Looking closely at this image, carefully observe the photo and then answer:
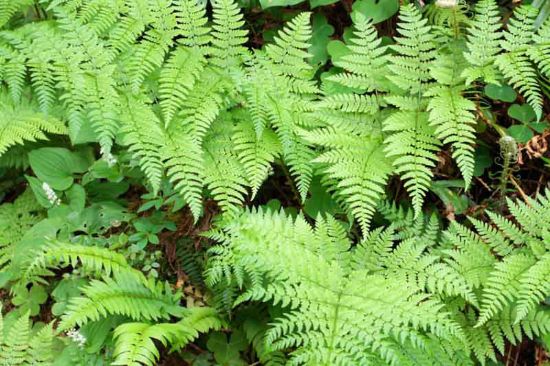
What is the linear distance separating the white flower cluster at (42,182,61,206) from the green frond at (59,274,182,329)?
648mm

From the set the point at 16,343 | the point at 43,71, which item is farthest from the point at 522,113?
the point at 16,343

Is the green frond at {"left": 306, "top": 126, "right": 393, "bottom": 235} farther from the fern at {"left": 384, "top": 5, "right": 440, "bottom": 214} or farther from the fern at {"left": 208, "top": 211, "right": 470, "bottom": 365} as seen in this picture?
the fern at {"left": 208, "top": 211, "right": 470, "bottom": 365}

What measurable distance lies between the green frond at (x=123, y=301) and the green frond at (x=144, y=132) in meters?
0.44

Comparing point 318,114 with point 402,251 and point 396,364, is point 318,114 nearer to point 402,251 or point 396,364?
point 402,251

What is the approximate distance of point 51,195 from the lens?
2.95 metres

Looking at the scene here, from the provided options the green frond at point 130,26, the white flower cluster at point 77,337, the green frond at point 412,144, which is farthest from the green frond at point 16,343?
the green frond at point 412,144

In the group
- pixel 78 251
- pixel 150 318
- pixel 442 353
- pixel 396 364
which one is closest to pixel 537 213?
pixel 442 353

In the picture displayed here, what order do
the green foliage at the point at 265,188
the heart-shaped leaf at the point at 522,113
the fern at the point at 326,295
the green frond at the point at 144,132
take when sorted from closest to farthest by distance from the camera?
the fern at the point at 326,295
the green foliage at the point at 265,188
the green frond at the point at 144,132
the heart-shaped leaf at the point at 522,113

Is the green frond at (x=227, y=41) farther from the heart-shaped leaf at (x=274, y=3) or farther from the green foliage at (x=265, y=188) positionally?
the heart-shaped leaf at (x=274, y=3)

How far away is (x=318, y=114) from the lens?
9.16 feet

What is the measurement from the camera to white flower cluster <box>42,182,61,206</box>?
9.57 feet

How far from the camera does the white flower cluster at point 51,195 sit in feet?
9.57

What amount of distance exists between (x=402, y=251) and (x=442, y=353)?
1.49 feet

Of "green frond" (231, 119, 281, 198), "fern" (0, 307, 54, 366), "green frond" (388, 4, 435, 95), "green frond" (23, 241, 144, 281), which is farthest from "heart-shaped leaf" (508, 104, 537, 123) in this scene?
"fern" (0, 307, 54, 366)
